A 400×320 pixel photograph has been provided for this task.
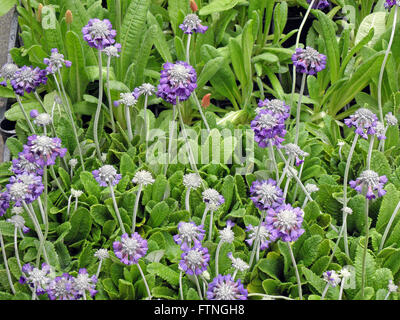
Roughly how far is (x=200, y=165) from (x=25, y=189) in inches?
32.5

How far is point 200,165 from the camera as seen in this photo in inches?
81.3

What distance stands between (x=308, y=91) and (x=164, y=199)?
976 mm

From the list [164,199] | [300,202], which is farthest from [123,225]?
[300,202]

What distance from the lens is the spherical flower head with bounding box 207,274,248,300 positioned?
1.35 meters

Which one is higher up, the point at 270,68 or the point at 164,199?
the point at 270,68

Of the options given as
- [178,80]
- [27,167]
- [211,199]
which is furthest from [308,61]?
[27,167]

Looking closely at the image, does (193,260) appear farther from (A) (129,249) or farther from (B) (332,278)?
(B) (332,278)

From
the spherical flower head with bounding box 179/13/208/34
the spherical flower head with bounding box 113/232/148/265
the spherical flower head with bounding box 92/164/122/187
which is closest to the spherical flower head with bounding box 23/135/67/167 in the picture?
the spherical flower head with bounding box 92/164/122/187

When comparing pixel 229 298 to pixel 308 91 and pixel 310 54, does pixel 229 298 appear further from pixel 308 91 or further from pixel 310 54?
pixel 308 91

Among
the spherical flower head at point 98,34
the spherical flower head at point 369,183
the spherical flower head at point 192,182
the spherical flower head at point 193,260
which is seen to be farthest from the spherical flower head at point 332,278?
the spherical flower head at point 98,34

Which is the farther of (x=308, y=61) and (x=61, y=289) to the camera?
(x=308, y=61)

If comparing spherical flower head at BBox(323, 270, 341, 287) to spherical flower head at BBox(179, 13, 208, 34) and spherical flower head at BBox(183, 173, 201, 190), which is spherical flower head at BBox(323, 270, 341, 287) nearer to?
spherical flower head at BBox(183, 173, 201, 190)

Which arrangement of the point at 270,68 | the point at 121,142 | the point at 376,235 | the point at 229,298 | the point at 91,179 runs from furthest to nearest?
the point at 270,68 → the point at 121,142 → the point at 91,179 → the point at 376,235 → the point at 229,298

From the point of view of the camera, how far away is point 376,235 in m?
1.80
